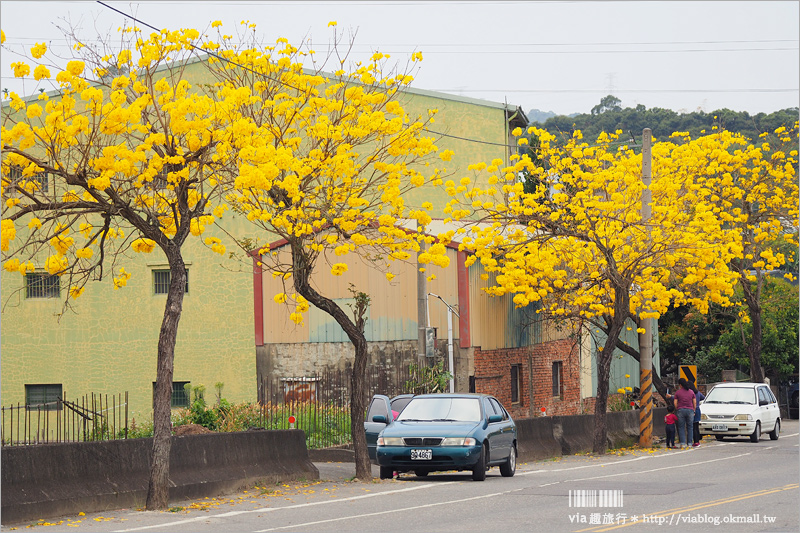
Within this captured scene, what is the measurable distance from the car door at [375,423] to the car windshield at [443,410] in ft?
8.09

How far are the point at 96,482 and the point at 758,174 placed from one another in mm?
27813

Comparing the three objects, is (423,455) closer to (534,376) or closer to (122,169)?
(122,169)

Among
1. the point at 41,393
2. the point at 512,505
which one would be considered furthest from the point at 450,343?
the point at 41,393

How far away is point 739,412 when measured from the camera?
98.5 ft

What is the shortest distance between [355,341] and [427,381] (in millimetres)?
8670

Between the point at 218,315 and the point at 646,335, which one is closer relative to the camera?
the point at 646,335

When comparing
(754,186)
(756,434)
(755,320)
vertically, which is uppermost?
(754,186)

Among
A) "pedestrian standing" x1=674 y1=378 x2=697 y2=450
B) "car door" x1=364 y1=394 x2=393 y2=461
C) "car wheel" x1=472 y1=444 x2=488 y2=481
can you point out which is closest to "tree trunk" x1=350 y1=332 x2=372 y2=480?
"car wheel" x1=472 y1=444 x2=488 y2=481

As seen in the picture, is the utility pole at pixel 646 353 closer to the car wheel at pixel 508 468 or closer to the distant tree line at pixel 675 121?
the car wheel at pixel 508 468

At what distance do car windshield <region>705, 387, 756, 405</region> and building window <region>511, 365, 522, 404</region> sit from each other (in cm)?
568

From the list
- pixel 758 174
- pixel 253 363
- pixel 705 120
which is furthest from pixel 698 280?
pixel 705 120

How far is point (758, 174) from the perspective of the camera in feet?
117

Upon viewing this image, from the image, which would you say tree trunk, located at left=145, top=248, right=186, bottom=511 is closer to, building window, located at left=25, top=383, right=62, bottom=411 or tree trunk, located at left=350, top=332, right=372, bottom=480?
tree trunk, located at left=350, top=332, right=372, bottom=480

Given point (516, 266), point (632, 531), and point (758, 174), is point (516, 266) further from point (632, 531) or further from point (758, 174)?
point (632, 531)
